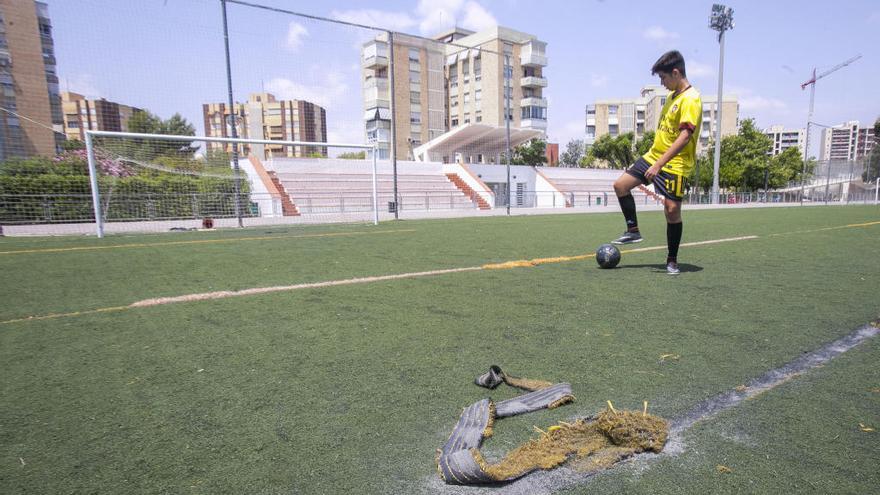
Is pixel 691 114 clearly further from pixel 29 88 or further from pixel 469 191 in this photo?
pixel 469 191

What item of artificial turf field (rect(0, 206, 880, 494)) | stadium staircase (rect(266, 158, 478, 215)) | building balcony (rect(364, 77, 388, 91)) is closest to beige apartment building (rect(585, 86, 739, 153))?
building balcony (rect(364, 77, 388, 91))

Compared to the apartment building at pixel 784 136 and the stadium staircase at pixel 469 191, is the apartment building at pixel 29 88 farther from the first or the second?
the apartment building at pixel 784 136

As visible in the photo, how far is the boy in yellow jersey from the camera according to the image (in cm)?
446

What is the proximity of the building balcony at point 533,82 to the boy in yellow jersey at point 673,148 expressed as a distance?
57450mm

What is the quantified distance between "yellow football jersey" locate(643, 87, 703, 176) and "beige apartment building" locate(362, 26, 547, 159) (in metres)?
40.5

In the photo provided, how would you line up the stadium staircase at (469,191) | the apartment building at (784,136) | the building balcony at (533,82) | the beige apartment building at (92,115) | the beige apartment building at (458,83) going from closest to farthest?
1. the beige apartment building at (92,115)
2. the stadium staircase at (469,191)
3. the beige apartment building at (458,83)
4. the building balcony at (533,82)
5. the apartment building at (784,136)

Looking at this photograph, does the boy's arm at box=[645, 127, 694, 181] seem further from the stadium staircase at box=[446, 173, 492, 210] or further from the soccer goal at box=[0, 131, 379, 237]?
the stadium staircase at box=[446, 173, 492, 210]

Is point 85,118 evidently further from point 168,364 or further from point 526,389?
point 526,389

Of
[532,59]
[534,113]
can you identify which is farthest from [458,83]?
[534,113]

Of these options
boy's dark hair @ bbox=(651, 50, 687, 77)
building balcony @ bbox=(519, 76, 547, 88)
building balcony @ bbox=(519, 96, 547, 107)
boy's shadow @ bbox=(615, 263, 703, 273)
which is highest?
building balcony @ bbox=(519, 76, 547, 88)

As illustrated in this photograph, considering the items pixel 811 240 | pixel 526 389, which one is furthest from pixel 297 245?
pixel 811 240

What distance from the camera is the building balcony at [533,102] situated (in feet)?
189

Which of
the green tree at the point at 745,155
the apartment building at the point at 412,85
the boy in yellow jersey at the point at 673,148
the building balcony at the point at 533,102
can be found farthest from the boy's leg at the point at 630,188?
the building balcony at the point at 533,102

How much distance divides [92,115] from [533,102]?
52.2m
